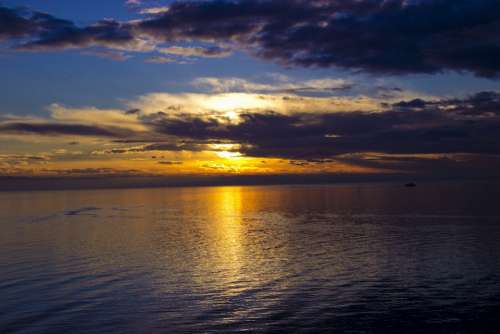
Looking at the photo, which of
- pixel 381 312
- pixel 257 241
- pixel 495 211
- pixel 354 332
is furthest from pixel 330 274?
pixel 495 211

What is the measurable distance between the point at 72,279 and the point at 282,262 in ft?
66.1

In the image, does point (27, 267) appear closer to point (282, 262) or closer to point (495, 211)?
point (282, 262)

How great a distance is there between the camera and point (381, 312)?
30547mm

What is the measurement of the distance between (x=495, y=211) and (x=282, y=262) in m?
76.1

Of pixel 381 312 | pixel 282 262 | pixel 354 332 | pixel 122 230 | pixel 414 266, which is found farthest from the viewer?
pixel 122 230

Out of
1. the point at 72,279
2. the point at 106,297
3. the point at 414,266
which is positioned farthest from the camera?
the point at 414,266

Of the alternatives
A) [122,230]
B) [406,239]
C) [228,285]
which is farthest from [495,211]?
[228,285]

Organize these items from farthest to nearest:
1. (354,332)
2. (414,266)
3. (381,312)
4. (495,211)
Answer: (495,211)
(414,266)
(381,312)
(354,332)

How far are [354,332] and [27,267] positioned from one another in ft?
116

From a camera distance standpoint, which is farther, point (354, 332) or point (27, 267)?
point (27, 267)

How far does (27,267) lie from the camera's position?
4850cm

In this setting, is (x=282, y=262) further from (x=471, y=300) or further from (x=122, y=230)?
(x=122, y=230)

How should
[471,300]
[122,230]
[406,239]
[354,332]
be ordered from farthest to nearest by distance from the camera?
[122,230]
[406,239]
[471,300]
[354,332]

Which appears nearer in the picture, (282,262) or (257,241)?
(282,262)
